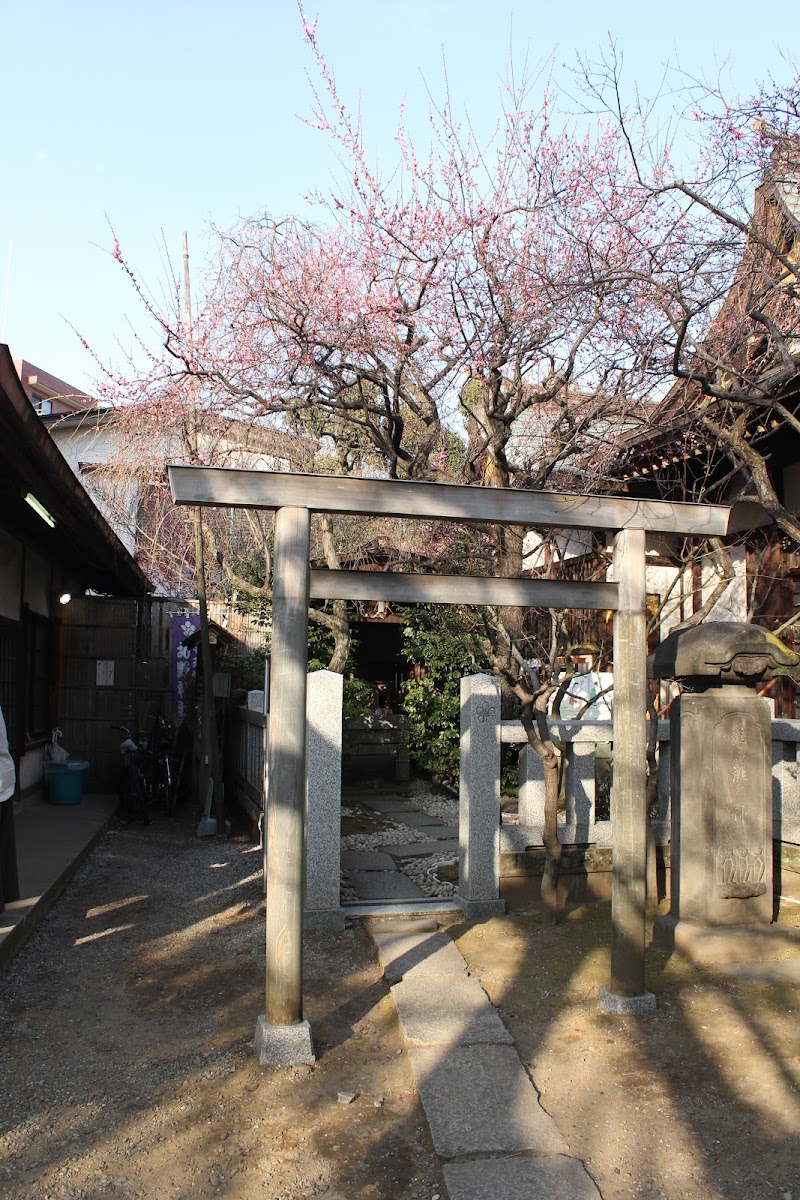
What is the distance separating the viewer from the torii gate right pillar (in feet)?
16.1

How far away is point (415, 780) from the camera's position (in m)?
14.6

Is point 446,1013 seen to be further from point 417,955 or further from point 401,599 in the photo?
point 401,599

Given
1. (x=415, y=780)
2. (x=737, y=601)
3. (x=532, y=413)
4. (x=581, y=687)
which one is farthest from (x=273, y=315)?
(x=415, y=780)

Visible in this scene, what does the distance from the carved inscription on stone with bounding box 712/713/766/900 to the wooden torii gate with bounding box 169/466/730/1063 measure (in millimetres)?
1224

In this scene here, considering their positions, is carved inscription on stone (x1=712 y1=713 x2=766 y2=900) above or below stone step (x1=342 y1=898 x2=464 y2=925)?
above

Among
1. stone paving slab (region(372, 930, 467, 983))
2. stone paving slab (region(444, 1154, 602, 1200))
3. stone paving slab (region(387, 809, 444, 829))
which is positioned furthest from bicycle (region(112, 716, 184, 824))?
stone paving slab (region(444, 1154, 602, 1200))

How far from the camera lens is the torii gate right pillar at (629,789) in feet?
16.1

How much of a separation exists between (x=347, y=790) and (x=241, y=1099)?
1004 cm

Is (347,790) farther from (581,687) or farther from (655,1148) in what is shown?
(655,1148)

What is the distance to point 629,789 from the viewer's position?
5.01 metres

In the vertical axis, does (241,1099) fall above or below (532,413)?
below

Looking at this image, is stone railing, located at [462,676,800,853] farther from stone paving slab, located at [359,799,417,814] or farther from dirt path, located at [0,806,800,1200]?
stone paving slab, located at [359,799,417,814]

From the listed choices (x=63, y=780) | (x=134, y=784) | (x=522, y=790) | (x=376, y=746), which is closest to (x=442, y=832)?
(x=522, y=790)

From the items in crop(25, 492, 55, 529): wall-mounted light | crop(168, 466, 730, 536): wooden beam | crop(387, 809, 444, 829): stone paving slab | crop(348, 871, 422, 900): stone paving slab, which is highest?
crop(25, 492, 55, 529): wall-mounted light
